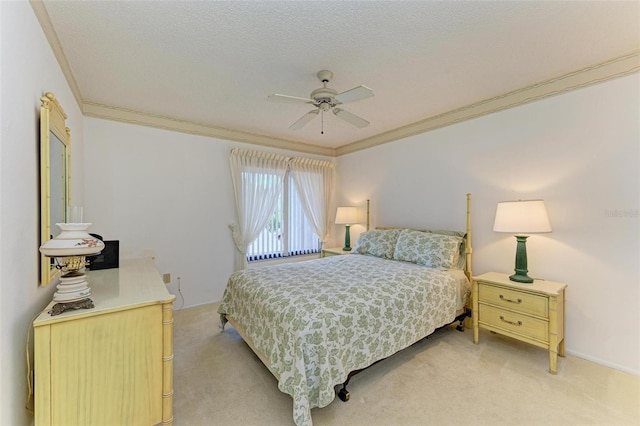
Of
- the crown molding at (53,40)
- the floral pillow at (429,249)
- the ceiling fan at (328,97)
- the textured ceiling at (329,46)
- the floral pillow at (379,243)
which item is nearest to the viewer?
the crown molding at (53,40)

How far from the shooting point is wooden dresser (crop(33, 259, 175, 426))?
1.22m

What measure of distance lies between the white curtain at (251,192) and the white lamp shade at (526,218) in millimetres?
3059

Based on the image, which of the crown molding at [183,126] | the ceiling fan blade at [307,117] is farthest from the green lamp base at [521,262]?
the crown molding at [183,126]

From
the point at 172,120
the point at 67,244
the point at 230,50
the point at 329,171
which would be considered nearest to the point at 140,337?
the point at 67,244

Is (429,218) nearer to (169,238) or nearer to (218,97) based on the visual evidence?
(218,97)

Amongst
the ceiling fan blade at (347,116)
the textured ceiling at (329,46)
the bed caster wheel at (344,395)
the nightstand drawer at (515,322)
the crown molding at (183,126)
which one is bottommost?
the bed caster wheel at (344,395)

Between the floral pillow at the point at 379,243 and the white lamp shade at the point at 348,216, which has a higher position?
the white lamp shade at the point at 348,216

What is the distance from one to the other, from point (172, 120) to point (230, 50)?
76.4 inches

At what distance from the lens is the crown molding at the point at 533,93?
2.15m

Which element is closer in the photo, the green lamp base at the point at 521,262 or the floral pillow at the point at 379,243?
the green lamp base at the point at 521,262

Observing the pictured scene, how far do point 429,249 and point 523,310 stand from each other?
98 centimetres

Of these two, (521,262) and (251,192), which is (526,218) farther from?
(251,192)

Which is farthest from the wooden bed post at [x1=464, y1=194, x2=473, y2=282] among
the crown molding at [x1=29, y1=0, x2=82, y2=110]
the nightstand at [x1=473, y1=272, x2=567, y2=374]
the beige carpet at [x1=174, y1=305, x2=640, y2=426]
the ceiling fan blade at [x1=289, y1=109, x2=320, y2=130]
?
the crown molding at [x1=29, y1=0, x2=82, y2=110]

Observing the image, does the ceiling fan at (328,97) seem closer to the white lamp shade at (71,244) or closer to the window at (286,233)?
the white lamp shade at (71,244)
